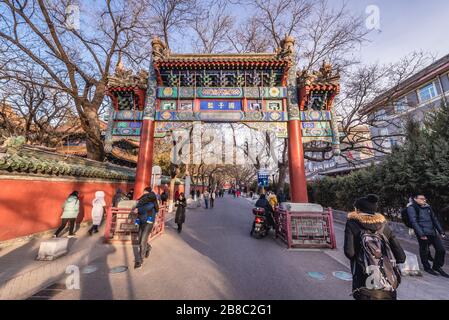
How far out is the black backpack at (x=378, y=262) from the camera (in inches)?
82.4

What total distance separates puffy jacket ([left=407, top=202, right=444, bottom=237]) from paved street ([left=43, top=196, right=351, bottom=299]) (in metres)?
1.84

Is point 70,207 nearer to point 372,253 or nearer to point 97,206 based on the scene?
point 97,206

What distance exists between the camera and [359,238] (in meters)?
2.31

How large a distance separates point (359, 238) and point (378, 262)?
280 mm

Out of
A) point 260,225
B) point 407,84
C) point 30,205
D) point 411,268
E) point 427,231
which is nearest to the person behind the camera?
point 411,268

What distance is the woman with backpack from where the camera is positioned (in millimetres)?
2100

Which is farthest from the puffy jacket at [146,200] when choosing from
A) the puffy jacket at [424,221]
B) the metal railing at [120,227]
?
the puffy jacket at [424,221]

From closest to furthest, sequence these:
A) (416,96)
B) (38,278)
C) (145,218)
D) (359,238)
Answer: (359,238) < (38,278) < (145,218) < (416,96)

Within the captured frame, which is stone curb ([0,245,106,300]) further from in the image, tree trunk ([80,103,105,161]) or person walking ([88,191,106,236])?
tree trunk ([80,103,105,161])

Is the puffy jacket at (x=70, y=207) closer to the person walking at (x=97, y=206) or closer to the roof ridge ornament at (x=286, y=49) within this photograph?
the person walking at (x=97, y=206)

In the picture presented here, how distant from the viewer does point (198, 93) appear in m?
7.85

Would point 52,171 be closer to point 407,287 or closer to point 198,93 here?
point 198,93

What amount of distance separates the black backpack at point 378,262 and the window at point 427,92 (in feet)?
72.5

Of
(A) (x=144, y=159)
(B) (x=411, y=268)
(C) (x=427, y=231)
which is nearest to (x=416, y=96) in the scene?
(C) (x=427, y=231)
